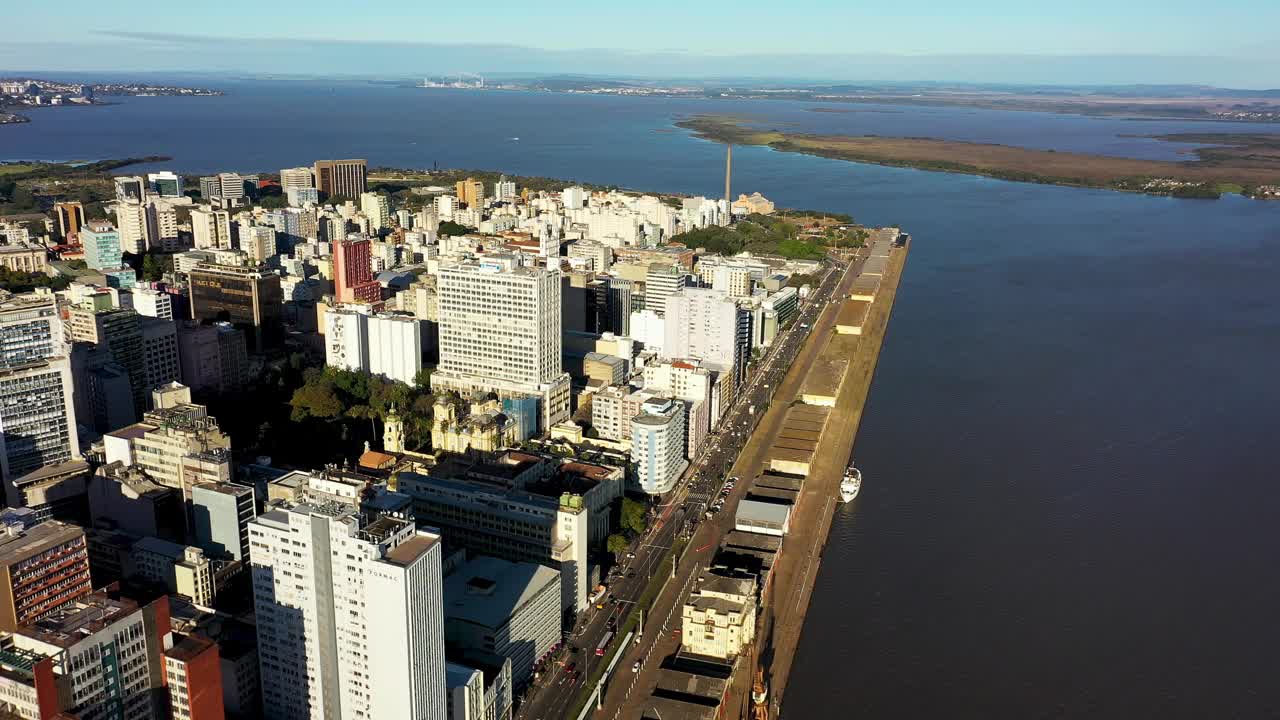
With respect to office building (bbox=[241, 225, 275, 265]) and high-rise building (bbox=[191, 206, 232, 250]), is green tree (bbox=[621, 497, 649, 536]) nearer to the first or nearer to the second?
office building (bbox=[241, 225, 275, 265])

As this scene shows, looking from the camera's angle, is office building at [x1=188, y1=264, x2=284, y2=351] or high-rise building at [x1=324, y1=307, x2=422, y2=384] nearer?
high-rise building at [x1=324, y1=307, x2=422, y2=384]

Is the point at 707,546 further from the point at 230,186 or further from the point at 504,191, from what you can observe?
the point at 230,186

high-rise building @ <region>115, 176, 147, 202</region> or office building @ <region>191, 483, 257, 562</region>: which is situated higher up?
high-rise building @ <region>115, 176, 147, 202</region>

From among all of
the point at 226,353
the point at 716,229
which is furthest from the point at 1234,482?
the point at 716,229

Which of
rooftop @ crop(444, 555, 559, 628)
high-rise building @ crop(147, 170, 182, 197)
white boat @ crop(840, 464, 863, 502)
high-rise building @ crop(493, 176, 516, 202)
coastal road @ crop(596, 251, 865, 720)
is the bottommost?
coastal road @ crop(596, 251, 865, 720)

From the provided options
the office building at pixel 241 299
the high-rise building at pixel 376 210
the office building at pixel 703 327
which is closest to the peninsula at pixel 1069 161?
the high-rise building at pixel 376 210

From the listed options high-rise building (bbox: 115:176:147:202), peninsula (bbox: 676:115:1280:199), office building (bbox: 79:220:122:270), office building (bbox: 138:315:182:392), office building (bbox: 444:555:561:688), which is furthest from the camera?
peninsula (bbox: 676:115:1280:199)

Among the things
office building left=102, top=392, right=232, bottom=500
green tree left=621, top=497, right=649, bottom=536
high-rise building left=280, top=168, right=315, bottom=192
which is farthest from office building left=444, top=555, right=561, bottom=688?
high-rise building left=280, top=168, right=315, bottom=192

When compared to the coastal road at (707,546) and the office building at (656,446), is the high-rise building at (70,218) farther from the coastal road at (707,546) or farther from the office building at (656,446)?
the office building at (656,446)

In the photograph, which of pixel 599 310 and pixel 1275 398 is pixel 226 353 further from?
pixel 1275 398
